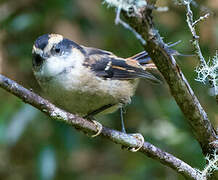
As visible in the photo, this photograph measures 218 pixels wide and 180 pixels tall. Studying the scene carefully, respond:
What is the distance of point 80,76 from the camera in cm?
235

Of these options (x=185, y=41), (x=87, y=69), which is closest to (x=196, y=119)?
(x=87, y=69)

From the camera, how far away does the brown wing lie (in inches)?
98.6

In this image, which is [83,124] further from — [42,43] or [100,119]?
[100,119]

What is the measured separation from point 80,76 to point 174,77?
93 cm

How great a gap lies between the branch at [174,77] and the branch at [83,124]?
13 cm

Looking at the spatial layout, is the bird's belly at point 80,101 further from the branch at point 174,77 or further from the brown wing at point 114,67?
the branch at point 174,77

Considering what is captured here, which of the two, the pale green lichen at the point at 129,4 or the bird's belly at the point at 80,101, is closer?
the pale green lichen at the point at 129,4

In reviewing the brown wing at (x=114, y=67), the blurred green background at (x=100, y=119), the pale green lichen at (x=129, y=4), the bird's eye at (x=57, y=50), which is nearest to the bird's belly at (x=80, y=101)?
the brown wing at (x=114, y=67)

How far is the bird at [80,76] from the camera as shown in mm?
2312

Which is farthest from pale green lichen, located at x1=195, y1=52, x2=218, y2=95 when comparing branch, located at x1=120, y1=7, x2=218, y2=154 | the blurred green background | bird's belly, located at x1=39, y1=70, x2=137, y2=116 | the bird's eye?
the blurred green background

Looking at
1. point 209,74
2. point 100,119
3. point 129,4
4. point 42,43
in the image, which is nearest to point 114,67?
point 42,43

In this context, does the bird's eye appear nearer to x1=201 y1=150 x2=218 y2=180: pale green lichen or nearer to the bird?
the bird

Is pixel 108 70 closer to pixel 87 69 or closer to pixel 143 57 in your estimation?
pixel 87 69

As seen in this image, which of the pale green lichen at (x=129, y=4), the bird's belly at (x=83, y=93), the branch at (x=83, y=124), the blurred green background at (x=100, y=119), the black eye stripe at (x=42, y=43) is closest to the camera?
the pale green lichen at (x=129, y=4)
